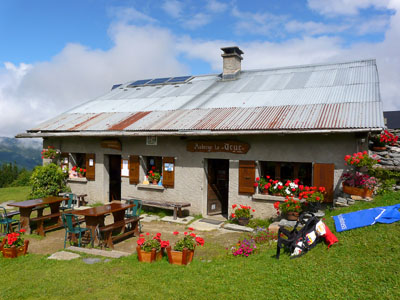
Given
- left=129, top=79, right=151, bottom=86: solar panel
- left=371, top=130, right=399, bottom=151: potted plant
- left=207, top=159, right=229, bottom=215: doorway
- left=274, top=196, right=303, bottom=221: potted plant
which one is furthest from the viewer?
left=129, top=79, right=151, bottom=86: solar panel

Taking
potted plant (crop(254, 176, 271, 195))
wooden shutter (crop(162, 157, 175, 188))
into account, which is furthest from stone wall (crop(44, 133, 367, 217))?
potted plant (crop(254, 176, 271, 195))

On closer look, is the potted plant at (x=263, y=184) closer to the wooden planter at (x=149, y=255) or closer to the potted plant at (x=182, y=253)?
the potted plant at (x=182, y=253)

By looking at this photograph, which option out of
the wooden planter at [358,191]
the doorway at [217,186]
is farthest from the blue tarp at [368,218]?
the doorway at [217,186]

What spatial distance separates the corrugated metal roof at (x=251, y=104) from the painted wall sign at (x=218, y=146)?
61 cm

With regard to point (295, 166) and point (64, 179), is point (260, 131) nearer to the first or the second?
point (295, 166)

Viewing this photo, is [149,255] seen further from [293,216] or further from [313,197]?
[313,197]

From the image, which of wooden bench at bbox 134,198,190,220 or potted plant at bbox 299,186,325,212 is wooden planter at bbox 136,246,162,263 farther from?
potted plant at bbox 299,186,325,212

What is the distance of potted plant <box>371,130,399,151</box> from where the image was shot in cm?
955

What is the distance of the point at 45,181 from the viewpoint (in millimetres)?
13781

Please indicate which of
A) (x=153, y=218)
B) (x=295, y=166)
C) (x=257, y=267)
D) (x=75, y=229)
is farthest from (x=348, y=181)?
(x=75, y=229)

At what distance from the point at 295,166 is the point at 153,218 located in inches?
202

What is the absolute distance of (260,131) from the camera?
31.2 ft

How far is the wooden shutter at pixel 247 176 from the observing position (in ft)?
33.5

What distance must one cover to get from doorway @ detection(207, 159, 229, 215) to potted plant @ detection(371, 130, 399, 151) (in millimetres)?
4805
